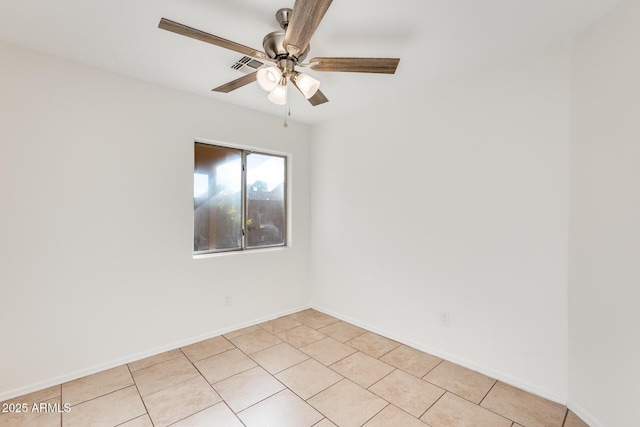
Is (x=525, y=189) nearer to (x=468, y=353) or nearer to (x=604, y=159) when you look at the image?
(x=604, y=159)

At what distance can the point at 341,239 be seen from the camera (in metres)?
3.57

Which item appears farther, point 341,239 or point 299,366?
point 341,239

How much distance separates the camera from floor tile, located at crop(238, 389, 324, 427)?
1.81m

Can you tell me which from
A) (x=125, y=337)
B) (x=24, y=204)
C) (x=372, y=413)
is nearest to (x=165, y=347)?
(x=125, y=337)

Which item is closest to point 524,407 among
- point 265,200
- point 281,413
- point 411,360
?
point 411,360

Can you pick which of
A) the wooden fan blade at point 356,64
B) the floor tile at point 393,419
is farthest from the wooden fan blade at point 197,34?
the floor tile at point 393,419

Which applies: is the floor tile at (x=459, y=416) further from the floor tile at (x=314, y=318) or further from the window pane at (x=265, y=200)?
the window pane at (x=265, y=200)

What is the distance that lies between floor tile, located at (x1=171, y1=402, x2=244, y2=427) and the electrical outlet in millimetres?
1819

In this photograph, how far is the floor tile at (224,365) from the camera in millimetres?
2340

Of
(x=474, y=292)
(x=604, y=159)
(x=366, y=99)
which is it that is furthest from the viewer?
(x=366, y=99)

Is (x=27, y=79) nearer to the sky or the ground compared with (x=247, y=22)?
nearer to the ground

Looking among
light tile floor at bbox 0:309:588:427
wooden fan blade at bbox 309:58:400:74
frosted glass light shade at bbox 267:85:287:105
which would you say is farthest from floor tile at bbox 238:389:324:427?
wooden fan blade at bbox 309:58:400:74

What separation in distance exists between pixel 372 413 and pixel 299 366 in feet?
2.56

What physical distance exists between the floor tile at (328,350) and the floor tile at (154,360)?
3.88ft
